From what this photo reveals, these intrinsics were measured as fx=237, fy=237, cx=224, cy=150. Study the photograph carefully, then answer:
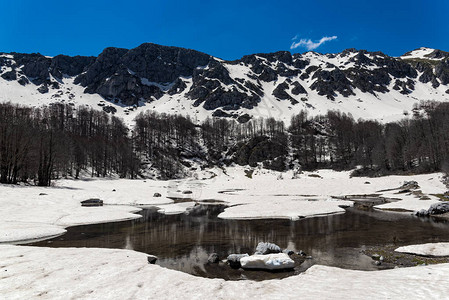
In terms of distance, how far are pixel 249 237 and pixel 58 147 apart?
53.7 metres

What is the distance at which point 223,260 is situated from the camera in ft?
43.1

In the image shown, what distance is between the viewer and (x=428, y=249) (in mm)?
13836

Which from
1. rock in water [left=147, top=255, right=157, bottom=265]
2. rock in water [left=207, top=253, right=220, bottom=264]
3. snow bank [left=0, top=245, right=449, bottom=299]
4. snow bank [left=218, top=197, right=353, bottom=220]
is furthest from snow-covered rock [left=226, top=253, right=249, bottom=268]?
snow bank [left=218, top=197, right=353, bottom=220]

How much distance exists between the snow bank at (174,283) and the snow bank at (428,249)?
4.11 meters

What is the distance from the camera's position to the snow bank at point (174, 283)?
25.4ft

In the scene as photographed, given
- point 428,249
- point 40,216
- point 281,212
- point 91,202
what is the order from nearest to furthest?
point 428,249 < point 40,216 < point 281,212 < point 91,202

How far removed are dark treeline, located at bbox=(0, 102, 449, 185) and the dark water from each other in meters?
37.5

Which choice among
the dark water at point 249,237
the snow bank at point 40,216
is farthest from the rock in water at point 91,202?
the dark water at point 249,237

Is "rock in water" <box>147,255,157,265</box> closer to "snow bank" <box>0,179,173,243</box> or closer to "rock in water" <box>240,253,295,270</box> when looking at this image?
"rock in water" <box>240,253,295,270</box>

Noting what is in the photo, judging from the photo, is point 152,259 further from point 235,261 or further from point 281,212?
point 281,212

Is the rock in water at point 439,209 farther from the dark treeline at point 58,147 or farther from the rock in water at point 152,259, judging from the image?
the dark treeline at point 58,147

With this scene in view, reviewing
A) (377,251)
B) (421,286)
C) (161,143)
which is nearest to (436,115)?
(377,251)

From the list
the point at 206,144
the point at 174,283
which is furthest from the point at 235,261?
the point at 206,144

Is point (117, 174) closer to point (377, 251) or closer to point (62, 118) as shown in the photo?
point (62, 118)
